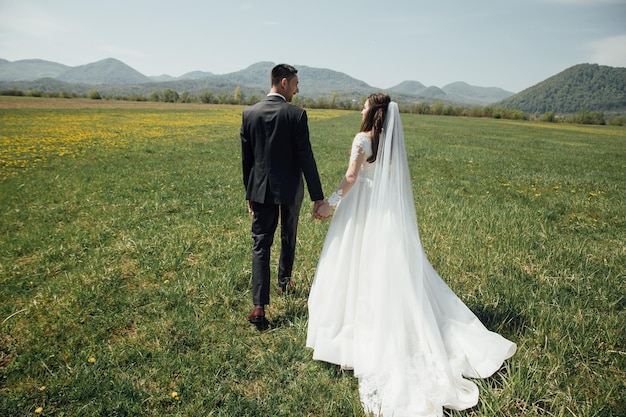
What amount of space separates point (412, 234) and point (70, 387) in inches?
144

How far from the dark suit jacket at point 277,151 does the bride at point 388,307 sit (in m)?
0.54

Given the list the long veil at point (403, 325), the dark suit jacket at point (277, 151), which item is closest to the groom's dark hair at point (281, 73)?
the dark suit jacket at point (277, 151)

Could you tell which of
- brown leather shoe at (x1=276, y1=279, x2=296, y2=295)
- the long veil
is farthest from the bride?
brown leather shoe at (x1=276, y1=279, x2=296, y2=295)

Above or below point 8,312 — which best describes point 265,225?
above

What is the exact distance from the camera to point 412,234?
12.5ft

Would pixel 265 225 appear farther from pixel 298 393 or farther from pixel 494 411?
pixel 494 411

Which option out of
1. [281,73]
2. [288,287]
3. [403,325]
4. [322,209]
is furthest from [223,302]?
[281,73]

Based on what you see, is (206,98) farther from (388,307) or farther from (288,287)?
(388,307)

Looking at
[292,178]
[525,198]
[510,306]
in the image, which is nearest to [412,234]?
[292,178]

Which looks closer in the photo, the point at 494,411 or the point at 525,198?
the point at 494,411

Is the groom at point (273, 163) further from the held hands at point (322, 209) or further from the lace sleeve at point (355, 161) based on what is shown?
the lace sleeve at point (355, 161)

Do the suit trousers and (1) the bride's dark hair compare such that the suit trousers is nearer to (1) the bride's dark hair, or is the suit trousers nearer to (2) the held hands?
(2) the held hands

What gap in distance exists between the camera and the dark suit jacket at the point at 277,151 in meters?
3.96

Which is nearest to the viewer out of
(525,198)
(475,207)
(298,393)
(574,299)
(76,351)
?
(298,393)
